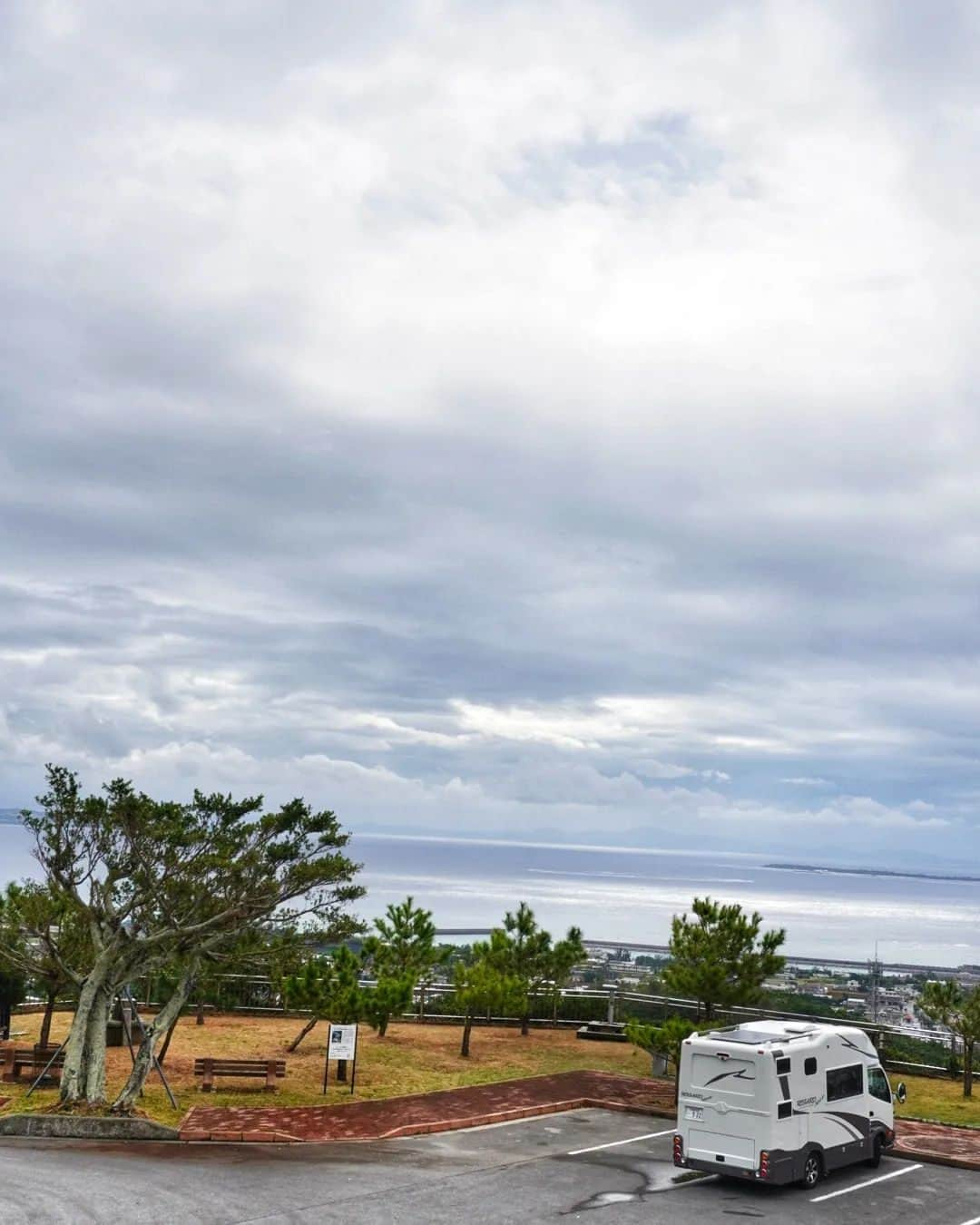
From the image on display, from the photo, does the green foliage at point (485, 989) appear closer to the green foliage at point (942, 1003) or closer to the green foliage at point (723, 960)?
the green foliage at point (723, 960)

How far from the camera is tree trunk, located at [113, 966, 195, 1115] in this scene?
2603cm

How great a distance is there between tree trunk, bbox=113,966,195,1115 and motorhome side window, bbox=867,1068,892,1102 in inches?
642

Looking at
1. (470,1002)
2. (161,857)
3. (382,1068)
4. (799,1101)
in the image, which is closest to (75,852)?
(161,857)

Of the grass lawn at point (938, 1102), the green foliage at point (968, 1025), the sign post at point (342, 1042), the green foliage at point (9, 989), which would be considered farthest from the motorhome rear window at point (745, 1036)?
the green foliage at point (9, 989)

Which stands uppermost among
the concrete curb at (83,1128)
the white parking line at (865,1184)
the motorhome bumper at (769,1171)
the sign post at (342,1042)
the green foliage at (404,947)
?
the green foliage at (404,947)

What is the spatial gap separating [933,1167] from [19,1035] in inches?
1154

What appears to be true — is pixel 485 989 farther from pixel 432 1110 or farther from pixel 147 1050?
pixel 147 1050

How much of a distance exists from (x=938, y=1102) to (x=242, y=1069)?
20.4 metres

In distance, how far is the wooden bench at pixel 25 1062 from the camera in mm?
30125

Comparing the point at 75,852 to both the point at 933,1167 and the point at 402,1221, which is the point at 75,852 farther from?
the point at 933,1167

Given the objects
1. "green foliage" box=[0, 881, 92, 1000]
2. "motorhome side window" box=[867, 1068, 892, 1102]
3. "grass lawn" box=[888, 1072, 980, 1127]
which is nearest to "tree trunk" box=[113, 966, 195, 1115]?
"green foliage" box=[0, 881, 92, 1000]

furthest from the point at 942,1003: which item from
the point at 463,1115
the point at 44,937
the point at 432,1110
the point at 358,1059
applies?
the point at 44,937

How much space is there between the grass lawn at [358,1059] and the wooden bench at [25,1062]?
73 centimetres

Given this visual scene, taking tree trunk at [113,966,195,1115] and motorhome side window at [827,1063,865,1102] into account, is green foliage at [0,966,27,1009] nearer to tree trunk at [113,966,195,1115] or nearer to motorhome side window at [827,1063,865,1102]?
tree trunk at [113,966,195,1115]
